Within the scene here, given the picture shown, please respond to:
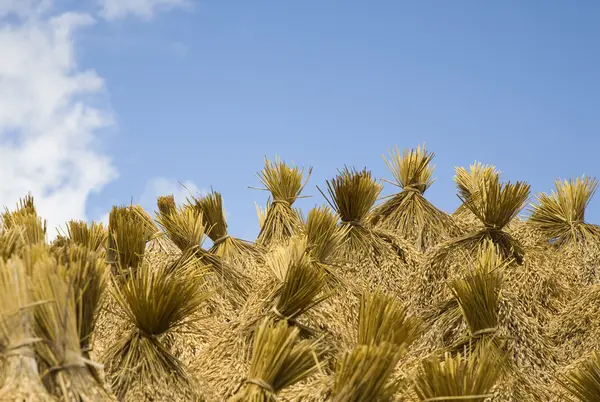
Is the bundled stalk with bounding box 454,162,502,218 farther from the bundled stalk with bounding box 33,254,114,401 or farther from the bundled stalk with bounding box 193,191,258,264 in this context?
the bundled stalk with bounding box 33,254,114,401

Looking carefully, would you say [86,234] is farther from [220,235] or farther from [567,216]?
[567,216]

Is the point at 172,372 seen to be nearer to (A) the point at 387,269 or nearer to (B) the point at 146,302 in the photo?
(B) the point at 146,302

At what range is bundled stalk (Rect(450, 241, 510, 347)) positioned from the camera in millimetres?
5715

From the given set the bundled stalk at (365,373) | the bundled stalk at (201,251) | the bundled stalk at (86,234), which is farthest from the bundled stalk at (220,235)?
the bundled stalk at (365,373)

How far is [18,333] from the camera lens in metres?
3.46

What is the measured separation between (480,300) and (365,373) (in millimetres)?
1989

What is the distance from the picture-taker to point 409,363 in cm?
602

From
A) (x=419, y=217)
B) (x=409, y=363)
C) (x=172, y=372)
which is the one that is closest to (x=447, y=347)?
(x=409, y=363)

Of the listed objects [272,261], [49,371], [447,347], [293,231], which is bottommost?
[49,371]

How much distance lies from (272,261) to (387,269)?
3102mm

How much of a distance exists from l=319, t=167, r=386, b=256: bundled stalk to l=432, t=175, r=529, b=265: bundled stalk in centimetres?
110

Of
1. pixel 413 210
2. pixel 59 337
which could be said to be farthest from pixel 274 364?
pixel 413 210

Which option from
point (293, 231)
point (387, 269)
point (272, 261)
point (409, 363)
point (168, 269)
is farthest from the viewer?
point (293, 231)

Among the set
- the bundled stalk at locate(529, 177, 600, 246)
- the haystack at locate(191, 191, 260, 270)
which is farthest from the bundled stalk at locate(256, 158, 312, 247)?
the bundled stalk at locate(529, 177, 600, 246)
